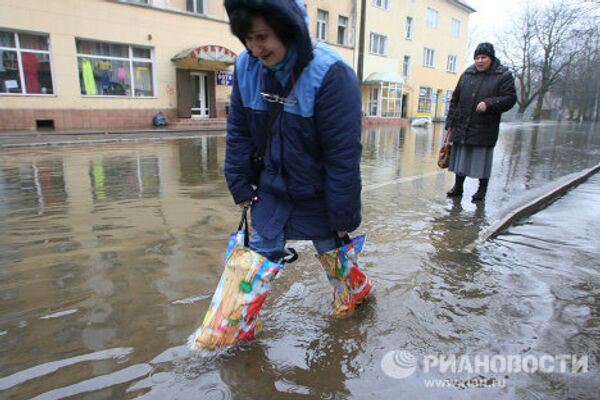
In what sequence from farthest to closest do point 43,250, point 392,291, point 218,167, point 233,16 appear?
point 218,167
point 43,250
point 392,291
point 233,16

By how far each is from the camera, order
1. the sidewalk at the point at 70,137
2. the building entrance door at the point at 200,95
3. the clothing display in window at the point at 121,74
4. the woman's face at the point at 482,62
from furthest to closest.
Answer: the building entrance door at the point at 200,95 < the clothing display in window at the point at 121,74 < the sidewalk at the point at 70,137 < the woman's face at the point at 482,62

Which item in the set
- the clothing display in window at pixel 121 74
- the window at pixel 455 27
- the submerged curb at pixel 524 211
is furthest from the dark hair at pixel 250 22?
the window at pixel 455 27

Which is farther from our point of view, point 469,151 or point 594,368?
point 469,151

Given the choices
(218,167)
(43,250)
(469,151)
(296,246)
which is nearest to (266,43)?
(296,246)

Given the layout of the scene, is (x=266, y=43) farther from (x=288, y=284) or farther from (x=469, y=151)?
(x=469, y=151)

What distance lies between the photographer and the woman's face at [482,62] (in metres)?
5.13

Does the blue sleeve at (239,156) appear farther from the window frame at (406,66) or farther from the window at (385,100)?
the window frame at (406,66)

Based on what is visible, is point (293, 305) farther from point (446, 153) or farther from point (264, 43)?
point (446, 153)

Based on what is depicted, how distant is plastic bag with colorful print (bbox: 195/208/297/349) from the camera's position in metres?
2.11

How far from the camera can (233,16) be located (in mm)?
1838

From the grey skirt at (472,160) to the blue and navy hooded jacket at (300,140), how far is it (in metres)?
3.77

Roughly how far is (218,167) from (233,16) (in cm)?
667

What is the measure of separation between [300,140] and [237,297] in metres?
0.85

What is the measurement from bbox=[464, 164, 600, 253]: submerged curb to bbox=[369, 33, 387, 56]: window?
2639 centimetres
